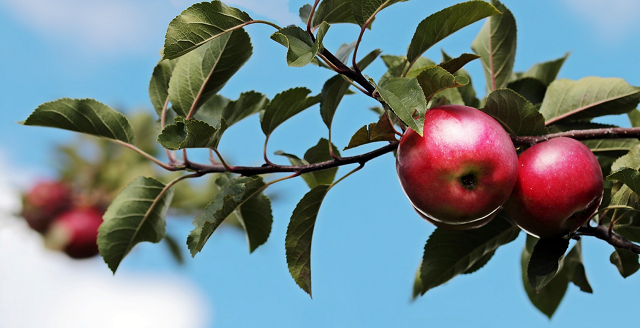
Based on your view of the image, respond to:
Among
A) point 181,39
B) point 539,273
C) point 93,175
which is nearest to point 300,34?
point 181,39

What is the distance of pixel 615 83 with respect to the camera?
1.27 meters

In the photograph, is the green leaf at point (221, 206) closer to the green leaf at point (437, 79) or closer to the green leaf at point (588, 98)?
the green leaf at point (437, 79)

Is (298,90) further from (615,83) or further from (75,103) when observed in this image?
(615,83)

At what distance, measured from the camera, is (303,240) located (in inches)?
47.8

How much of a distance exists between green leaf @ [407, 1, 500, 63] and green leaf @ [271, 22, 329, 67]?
0.65ft

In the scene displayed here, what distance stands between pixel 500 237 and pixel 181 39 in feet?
2.66

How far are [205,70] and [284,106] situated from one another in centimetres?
20

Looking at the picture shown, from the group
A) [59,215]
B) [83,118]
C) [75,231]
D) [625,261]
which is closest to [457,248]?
[625,261]

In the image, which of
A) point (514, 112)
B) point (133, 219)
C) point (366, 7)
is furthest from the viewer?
point (133, 219)

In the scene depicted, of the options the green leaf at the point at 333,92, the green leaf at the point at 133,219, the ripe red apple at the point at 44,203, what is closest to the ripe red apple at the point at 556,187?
the green leaf at the point at 333,92

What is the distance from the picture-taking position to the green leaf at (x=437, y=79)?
0.94 m

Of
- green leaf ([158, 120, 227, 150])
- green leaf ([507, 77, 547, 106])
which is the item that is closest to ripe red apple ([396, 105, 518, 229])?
green leaf ([158, 120, 227, 150])

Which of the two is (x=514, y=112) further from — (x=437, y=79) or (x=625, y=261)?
(x=625, y=261)

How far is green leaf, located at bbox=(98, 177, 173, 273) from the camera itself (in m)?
1.30
